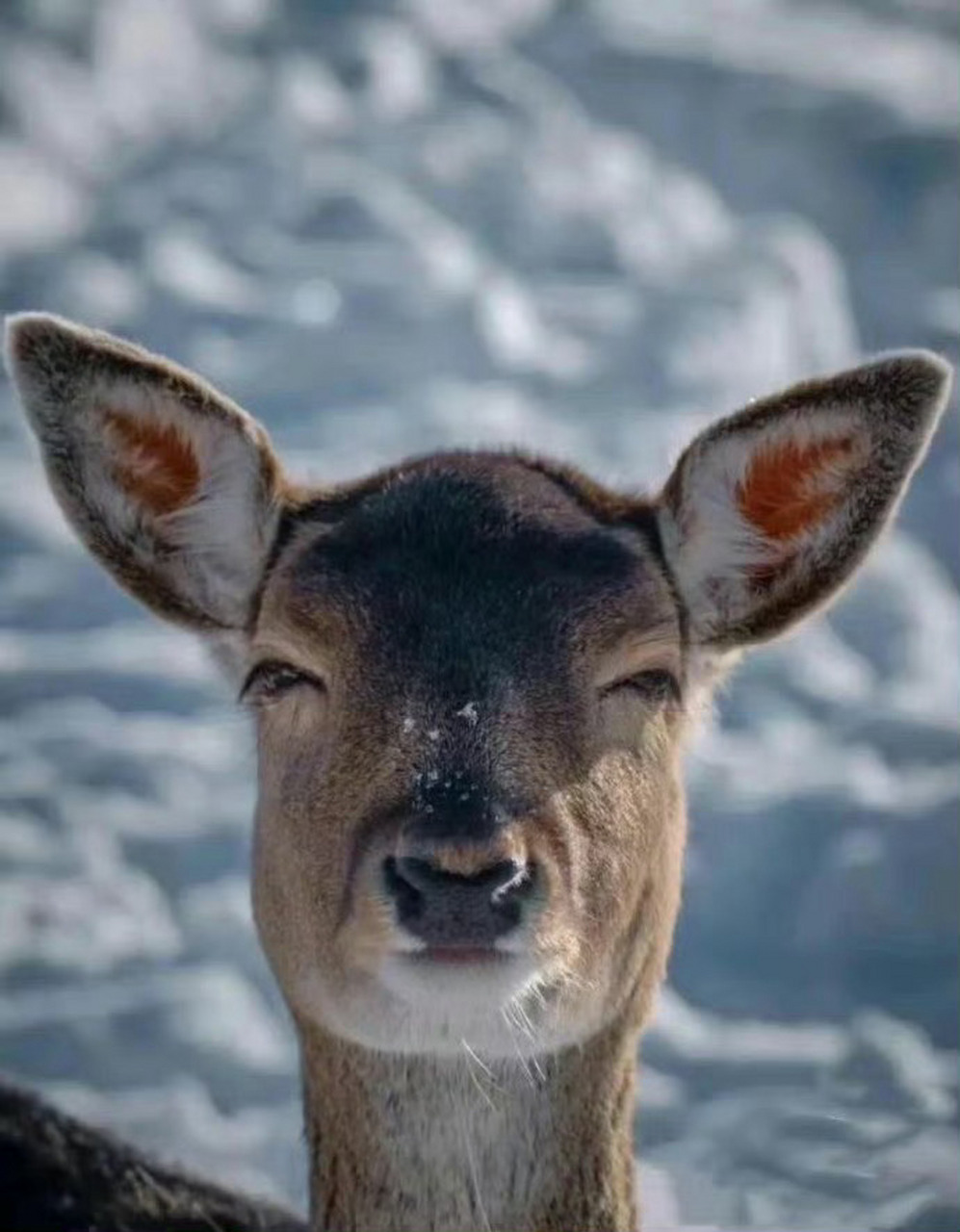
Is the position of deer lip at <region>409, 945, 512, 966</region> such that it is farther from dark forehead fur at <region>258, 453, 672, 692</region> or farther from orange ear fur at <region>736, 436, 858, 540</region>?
orange ear fur at <region>736, 436, 858, 540</region>

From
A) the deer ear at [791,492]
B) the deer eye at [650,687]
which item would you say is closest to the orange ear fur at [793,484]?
the deer ear at [791,492]

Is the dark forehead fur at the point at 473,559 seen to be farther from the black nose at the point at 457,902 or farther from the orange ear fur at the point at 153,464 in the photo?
the black nose at the point at 457,902

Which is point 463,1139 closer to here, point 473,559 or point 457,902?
point 457,902

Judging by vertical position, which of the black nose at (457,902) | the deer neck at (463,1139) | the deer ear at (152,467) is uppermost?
the deer ear at (152,467)

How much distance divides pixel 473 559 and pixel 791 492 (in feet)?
3.07

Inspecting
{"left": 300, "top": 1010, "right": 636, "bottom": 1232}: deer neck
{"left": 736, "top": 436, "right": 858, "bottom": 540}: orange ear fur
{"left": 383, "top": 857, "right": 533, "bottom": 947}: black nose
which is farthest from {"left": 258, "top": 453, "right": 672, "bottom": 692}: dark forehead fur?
{"left": 300, "top": 1010, "right": 636, "bottom": 1232}: deer neck

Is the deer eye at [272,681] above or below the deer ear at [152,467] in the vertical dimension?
below

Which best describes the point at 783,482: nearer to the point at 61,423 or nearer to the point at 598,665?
the point at 598,665

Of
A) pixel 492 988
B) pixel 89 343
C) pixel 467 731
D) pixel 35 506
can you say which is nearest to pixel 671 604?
pixel 467 731

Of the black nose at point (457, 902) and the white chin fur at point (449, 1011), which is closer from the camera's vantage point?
the black nose at point (457, 902)

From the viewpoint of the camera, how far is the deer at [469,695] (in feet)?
12.7

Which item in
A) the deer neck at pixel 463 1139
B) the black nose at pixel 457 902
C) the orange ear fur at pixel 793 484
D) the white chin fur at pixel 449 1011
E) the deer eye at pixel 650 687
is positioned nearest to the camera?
the black nose at pixel 457 902

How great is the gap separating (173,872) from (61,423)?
11.1ft

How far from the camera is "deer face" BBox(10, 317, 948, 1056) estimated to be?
383 centimetres
